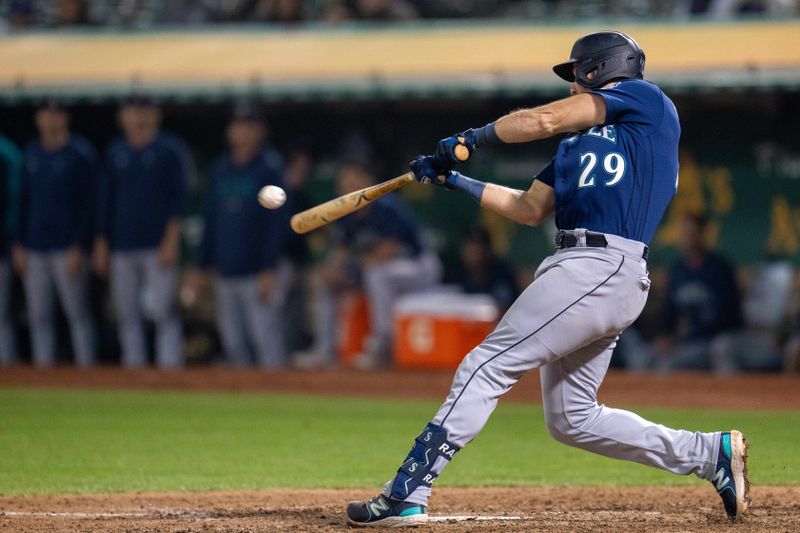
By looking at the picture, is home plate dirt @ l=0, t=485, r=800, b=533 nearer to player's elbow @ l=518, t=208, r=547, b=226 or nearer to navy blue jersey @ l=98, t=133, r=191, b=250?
player's elbow @ l=518, t=208, r=547, b=226

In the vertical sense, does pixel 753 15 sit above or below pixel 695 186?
above

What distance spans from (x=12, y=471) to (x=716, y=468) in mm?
3252

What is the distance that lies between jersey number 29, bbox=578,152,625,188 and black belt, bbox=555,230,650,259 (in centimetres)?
17

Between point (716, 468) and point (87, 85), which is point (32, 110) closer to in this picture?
point (87, 85)

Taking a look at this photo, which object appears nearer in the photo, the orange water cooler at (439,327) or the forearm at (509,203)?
the forearm at (509,203)

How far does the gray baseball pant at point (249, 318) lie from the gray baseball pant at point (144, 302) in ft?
1.36

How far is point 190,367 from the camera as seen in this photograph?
11383 mm

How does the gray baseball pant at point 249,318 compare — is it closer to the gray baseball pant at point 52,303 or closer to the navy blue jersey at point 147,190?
the navy blue jersey at point 147,190

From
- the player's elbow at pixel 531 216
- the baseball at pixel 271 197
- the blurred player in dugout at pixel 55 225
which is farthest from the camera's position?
the blurred player in dugout at pixel 55 225

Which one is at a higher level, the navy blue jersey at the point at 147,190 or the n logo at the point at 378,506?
the navy blue jersey at the point at 147,190

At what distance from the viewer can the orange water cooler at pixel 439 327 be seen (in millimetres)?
10609

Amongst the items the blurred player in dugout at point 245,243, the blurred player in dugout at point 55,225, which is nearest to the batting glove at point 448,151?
the blurred player in dugout at point 245,243

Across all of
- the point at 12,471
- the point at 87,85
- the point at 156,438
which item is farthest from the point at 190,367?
the point at 12,471

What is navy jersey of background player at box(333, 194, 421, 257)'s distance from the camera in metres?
10.8
